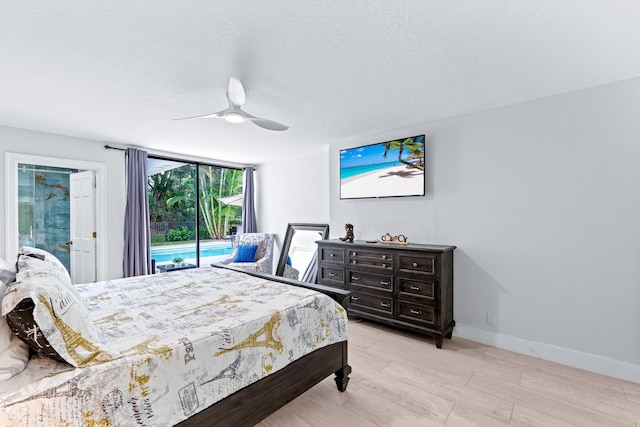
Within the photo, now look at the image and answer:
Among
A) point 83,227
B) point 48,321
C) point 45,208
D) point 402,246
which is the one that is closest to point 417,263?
point 402,246

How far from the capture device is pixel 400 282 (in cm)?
326

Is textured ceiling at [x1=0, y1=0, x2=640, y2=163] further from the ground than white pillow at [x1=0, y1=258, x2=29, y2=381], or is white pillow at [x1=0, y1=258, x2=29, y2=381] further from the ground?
textured ceiling at [x1=0, y1=0, x2=640, y2=163]

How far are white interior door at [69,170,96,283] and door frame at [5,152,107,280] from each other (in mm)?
77

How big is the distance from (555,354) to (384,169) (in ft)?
8.30

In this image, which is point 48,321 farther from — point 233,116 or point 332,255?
point 332,255

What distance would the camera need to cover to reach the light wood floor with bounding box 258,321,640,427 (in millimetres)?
1944

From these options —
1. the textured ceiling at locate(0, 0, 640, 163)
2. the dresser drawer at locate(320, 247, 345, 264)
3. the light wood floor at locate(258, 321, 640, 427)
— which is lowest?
the light wood floor at locate(258, 321, 640, 427)

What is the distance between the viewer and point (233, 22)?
1704 mm

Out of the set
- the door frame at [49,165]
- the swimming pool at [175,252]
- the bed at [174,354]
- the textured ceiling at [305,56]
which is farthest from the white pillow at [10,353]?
the swimming pool at [175,252]

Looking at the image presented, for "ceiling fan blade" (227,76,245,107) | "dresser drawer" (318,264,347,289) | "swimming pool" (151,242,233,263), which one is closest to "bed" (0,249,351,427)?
"dresser drawer" (318,264,347,289)

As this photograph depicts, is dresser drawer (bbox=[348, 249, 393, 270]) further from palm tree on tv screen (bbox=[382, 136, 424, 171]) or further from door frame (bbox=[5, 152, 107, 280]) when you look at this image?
door frame (bbox=[5, 152, 107, 280])

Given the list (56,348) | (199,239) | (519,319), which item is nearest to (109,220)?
(199,239)

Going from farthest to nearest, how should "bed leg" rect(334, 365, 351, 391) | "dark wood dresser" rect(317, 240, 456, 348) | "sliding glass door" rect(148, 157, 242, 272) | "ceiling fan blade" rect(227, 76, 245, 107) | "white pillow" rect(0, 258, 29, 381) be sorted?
"sliding glass door" rect(148, 157, 242, 272) < "dark wood dresser" rect(317, 240, 456, 348) < "bed leg" rect(334, 365, 351, 391) < "ceiling fan blade" rect(227, 76, 245, 107) < "white pillow" rect(0, 258, 29, 381)

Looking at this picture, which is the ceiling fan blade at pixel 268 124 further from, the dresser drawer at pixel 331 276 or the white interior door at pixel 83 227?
the white interior door at pixel 83 227
